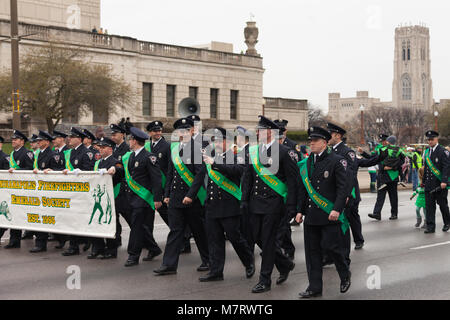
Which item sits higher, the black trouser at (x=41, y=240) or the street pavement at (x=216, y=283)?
the black trouser at (x=41, y=240)

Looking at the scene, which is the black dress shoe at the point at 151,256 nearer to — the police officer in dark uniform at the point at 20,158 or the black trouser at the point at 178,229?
the black trouser at the point at 178,229

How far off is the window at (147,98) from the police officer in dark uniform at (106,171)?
41256mm

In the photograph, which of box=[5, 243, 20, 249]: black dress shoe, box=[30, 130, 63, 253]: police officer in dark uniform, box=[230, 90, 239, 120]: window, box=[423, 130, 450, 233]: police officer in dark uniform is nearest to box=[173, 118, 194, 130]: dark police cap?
box=[30, 130, 63, 253]: police officer in dark uniform

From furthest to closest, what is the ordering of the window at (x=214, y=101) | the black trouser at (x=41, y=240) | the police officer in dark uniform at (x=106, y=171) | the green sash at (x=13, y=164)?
the window at (x=214, y=101) → the green sash at (x=13, y=164) → the black trouser at (x=41, y=240) → the police officer in dark uniform at (x=106, y=171)

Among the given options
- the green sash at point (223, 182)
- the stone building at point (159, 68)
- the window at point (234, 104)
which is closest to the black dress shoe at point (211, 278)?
the green sash at point (223, 182)

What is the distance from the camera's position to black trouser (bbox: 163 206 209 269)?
988cm

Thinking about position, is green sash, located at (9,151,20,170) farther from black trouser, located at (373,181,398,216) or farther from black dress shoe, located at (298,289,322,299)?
black trouser, located at (373,181,398,216)

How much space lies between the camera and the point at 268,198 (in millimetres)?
8820

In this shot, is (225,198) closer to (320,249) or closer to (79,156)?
(320,249)

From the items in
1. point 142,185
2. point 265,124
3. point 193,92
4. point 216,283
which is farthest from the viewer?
point 193,92

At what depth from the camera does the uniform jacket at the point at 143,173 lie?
34.9ft

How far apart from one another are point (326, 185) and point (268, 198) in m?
0.77

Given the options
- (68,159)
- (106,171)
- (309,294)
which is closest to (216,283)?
(309,294)

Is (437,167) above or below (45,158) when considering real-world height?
below
